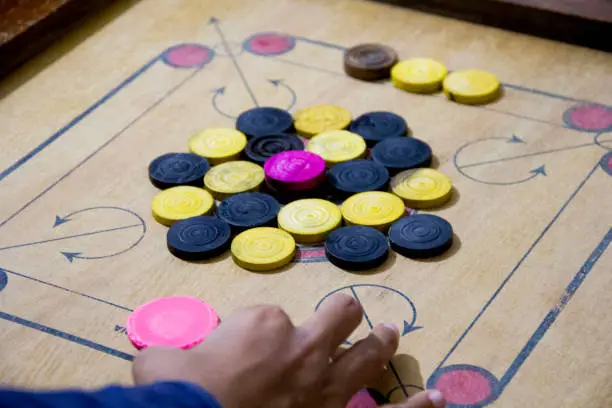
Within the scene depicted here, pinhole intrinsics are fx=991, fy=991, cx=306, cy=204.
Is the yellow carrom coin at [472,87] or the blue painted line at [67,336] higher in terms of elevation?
the blue painted line at [67,336]

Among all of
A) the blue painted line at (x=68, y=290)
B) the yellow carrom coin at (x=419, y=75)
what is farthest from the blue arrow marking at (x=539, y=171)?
the blue painted line at (x=68, y=290)

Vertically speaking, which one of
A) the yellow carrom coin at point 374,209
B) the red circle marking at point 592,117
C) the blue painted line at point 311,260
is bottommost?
the red circle marking at point 592,117

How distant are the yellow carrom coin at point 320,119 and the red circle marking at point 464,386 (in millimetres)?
768

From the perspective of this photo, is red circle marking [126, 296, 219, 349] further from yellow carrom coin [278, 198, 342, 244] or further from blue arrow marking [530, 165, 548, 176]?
blue arrow marking [530, 165, 548, 176]

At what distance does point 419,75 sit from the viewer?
7.64ft

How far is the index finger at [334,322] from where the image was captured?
146 cm

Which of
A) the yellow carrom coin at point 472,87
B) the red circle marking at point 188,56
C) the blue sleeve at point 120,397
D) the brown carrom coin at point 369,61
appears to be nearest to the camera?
the blue sleeve at point 120,397

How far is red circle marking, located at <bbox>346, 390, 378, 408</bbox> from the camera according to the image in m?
1.48

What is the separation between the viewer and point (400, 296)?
1711 mm

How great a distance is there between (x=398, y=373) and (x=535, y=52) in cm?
118

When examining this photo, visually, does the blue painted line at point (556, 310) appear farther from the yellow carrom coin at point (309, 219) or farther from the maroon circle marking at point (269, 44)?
the maroon circle marking at point (269, 44)

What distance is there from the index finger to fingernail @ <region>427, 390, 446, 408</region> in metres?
0.16

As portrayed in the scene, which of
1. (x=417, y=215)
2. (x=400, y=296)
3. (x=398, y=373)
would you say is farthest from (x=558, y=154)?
(x=398, y=373)

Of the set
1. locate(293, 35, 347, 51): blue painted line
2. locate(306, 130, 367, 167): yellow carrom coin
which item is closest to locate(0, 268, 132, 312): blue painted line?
locate(306, 130, 367, 167): yellow carrom coin
